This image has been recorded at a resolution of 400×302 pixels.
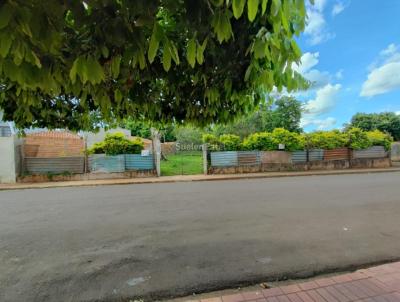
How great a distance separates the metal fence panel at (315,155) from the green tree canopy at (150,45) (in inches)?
713

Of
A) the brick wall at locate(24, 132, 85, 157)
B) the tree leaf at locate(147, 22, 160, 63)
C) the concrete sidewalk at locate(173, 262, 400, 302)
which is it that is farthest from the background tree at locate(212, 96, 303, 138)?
the tree leaf at locate(147, 22, 160, 63)

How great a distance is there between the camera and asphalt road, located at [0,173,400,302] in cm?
345

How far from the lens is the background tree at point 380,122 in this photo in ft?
109

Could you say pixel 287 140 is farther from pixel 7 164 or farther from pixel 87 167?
pixel 7 164

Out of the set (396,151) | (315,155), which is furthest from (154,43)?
(396,151)

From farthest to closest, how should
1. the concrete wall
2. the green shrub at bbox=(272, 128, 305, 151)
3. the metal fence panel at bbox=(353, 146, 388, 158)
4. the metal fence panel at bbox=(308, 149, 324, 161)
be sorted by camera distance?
the metal fence panel at bbox=(353, 146, 388, 158) → the metal fence panel at bbox=(308, 149, 324, 161) → the green shrub at bbox=(272, 128, 305, 151) → the concrete wall

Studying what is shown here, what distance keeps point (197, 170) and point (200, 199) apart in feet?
32.5

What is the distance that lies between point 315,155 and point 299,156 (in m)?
1.25

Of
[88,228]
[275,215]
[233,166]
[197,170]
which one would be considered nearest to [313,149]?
[233,166]

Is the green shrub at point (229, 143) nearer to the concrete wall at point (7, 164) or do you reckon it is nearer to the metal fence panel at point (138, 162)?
the metal fence panel at point (138, 162)

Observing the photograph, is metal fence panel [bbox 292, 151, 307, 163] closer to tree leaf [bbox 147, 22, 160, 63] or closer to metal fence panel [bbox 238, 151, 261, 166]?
metal fence panel [bbox 238, 151, 261, 166]

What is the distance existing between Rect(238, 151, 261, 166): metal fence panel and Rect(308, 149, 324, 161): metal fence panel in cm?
387

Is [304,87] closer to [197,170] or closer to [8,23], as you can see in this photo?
[8,23]

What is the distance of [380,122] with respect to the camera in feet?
110
